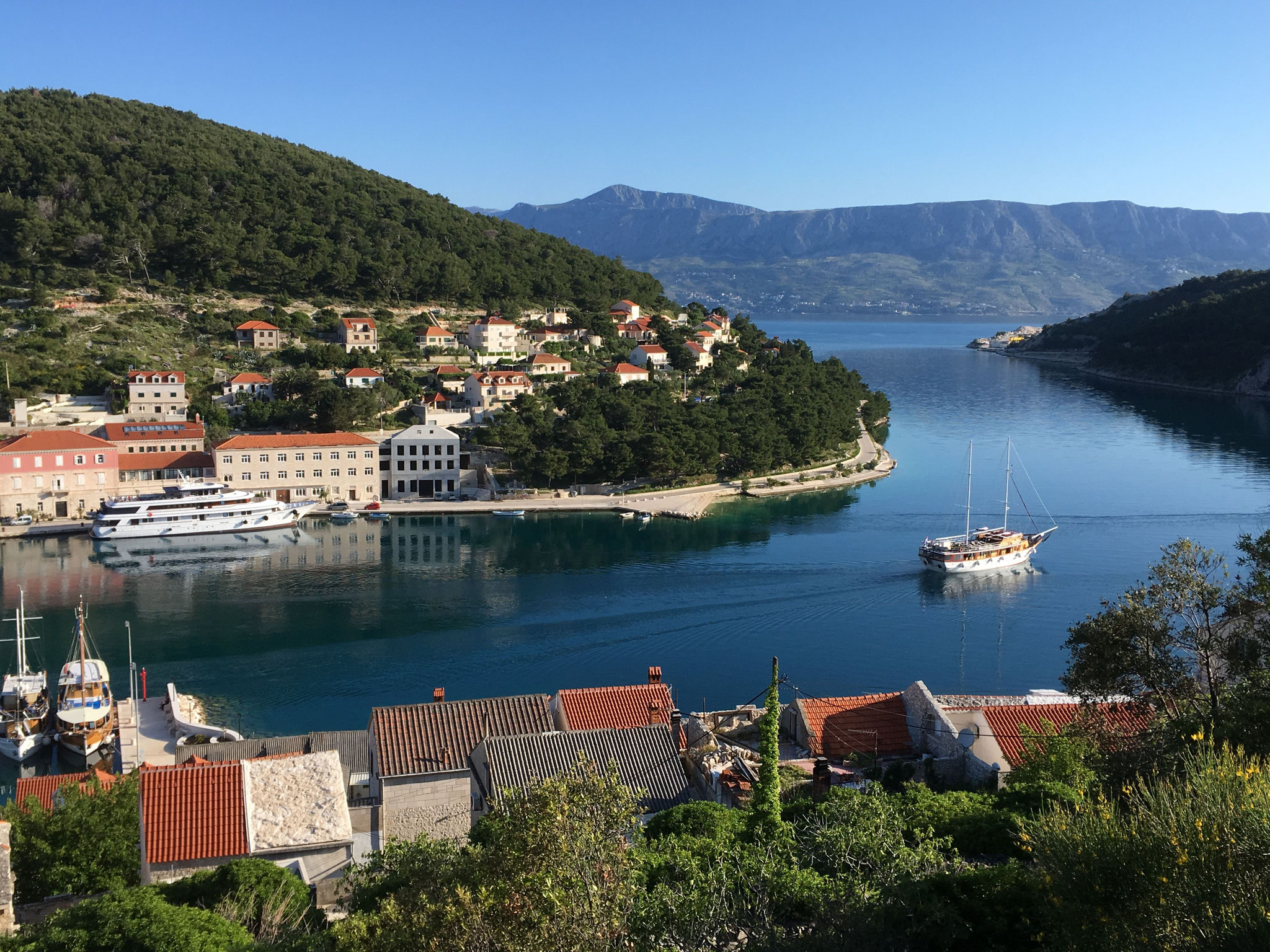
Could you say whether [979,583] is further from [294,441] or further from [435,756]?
[294,441]

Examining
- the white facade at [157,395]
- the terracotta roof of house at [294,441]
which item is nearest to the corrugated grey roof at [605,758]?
the terracotta roof of house at [294,441]

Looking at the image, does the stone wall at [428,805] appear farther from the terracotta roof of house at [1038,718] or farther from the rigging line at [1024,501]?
the rigging line at [1024,501]

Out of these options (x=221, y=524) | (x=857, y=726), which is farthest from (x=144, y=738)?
(x=221, y=524)

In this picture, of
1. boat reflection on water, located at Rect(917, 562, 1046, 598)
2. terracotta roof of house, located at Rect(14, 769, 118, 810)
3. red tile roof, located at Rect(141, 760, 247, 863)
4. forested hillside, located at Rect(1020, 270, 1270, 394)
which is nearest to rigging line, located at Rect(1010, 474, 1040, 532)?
boat reflection on water, located at Rect(917, 562, 1046, 598)

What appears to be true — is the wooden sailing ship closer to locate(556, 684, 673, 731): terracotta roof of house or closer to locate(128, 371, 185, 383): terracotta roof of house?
locate(556, 684, 673, 731): terracotta roof of house

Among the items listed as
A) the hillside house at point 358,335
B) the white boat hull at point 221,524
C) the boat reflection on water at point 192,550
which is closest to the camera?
the boat reflection on water at point 192,550

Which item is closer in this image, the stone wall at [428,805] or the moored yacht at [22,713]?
the stone wall at [428,805]

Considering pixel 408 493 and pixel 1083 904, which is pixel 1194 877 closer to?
pixel 1083 904
